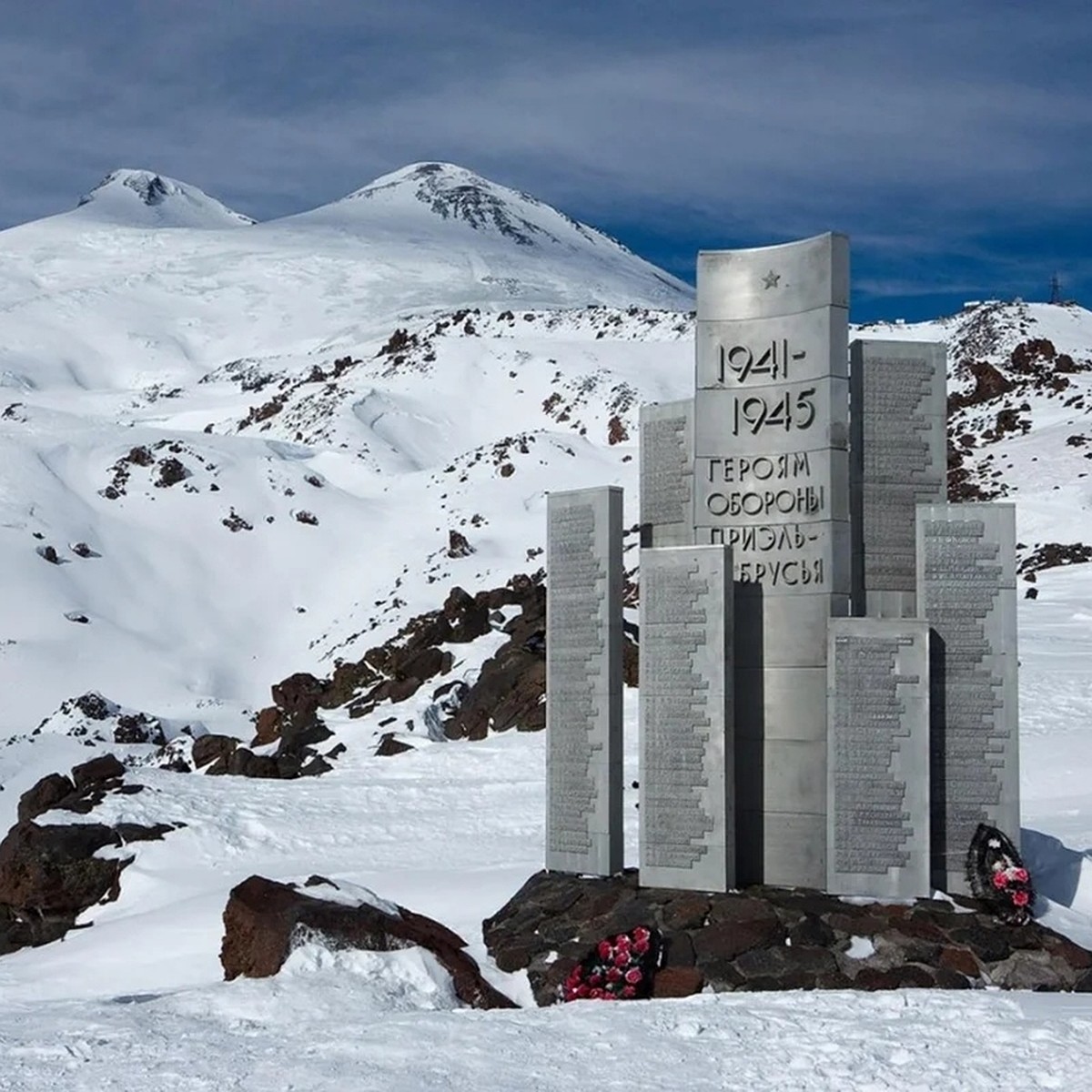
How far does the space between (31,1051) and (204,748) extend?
21409 mm

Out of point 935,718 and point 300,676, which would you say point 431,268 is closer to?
point 300,676

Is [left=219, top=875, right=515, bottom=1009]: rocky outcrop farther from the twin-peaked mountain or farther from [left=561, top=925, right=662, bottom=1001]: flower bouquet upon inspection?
the twin-peaked mountain

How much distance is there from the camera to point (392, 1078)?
28.6 ft

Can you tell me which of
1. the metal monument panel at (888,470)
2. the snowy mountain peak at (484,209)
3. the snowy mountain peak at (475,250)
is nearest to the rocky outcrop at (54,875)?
the metal monument panel at (888,470)

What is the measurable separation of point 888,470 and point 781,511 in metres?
1.05

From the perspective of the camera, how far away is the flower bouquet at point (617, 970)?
1158 cm

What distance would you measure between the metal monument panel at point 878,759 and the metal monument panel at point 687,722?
0.88m

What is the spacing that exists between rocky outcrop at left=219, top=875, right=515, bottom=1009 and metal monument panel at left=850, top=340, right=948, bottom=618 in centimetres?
462

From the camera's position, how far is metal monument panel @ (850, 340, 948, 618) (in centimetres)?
1395

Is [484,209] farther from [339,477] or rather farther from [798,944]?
[798,944]

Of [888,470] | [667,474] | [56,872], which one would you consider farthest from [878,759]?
[56,872]

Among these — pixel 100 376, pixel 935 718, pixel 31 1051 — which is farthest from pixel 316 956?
pixel 100 376

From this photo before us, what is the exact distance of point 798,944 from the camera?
39.8ft

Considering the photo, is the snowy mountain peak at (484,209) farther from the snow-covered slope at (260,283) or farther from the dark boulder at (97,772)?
the dark boulder at (97,772)
